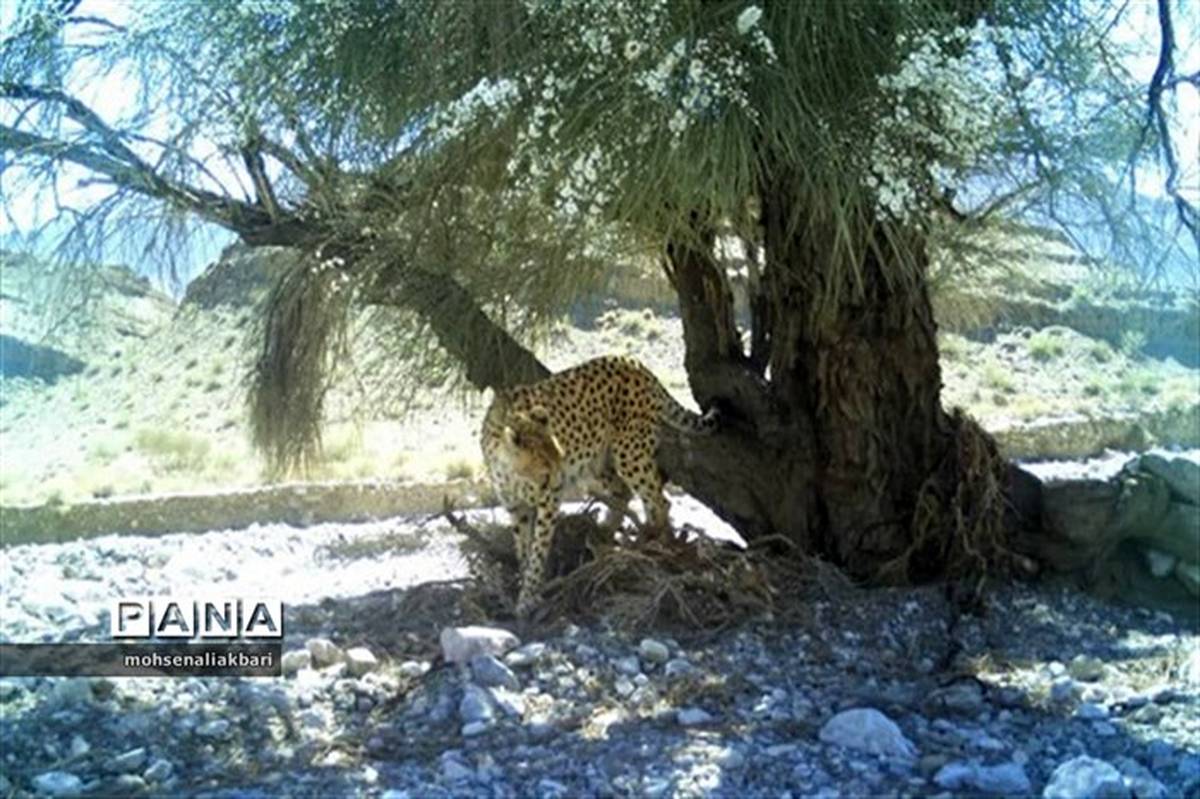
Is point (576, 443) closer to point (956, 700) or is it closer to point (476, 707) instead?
point (476, 707)

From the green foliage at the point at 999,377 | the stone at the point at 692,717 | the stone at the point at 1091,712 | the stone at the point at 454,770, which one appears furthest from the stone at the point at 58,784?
the green foliage at the point at 999,377

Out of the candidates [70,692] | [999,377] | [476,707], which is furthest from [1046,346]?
[70,692]

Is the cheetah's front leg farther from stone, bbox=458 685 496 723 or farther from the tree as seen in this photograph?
stone, bbox=458 685 496 723

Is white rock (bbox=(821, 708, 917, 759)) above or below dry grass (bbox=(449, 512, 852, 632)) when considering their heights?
below

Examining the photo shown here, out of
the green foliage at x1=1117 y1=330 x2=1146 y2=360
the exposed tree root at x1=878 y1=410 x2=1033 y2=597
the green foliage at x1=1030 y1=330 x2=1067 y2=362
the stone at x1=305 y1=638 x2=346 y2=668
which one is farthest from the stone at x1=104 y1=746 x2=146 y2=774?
the green foliage at x1=1030 y1=330 x2=1067 y2=362

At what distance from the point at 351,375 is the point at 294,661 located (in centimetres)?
189

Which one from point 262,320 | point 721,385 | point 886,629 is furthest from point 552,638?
point 262,320

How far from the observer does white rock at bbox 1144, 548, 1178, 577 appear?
5516 mm

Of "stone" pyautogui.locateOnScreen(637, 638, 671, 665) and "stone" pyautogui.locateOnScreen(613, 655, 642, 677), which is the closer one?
"stone" pyautogui.locateOnScreen(613, 655, 642, 677)

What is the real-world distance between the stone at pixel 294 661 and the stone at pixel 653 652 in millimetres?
1058

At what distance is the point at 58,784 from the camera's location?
2705 mm

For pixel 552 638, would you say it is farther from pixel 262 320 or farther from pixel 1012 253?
pixel 1012 253

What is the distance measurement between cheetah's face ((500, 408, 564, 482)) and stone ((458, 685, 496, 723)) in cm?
149

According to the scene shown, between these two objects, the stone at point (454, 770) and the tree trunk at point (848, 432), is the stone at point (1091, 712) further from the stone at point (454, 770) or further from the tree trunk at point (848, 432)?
the stone at point (454, 770)
